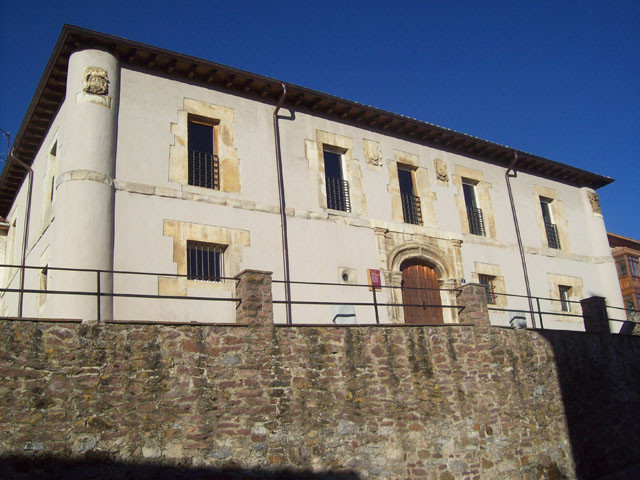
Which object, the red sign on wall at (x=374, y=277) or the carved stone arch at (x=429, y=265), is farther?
the carved stone arch at (x=429, y=265)

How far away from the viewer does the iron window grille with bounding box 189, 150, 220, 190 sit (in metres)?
14.1

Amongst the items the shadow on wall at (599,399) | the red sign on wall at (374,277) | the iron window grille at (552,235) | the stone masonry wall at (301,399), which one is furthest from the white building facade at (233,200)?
the shadow on wall at (599,399)

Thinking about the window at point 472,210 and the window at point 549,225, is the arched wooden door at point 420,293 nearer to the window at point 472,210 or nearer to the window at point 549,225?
the window at point 472,210

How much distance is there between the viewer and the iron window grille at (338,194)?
15.8m

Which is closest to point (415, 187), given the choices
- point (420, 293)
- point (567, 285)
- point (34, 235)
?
point (420, 293)

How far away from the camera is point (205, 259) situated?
13422 millimetres

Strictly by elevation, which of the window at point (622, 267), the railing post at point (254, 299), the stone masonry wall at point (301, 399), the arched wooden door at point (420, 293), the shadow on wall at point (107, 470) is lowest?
the shadow on wall at point (107, 470)

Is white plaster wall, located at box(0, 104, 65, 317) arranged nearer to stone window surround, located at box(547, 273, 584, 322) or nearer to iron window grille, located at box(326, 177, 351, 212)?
iron window grille, located at box(326, 177, 351, 212)

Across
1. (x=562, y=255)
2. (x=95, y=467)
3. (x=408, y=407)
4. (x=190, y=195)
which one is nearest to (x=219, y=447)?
(x=95, y=467)

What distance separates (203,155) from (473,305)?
6.69m

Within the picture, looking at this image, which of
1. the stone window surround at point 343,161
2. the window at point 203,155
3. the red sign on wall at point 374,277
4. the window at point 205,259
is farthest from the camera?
the stone window surround at point 343,161

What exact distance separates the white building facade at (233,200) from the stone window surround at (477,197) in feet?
0.21

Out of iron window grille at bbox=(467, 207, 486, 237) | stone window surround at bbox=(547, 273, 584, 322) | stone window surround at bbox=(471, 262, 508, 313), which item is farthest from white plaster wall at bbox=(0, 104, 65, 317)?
stone window surround at bbox=(547, 273, 584, 322)

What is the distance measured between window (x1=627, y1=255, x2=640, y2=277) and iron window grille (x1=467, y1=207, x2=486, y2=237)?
17420 mm
